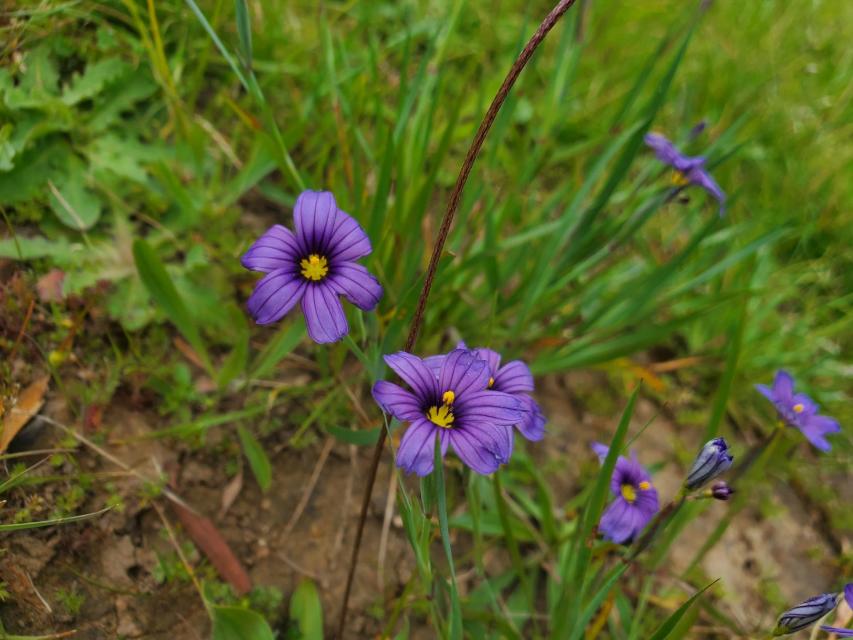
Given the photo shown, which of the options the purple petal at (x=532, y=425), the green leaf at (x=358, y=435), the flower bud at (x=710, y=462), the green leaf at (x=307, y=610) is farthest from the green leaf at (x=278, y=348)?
the flower bud at (x=710, y=462)

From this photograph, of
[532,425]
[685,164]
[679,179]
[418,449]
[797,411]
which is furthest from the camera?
[679,179]

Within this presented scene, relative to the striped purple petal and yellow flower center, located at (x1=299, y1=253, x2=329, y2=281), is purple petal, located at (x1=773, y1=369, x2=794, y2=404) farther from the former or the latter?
yellow flower center, located at (x1=299, y1=253, x2=329, y2=281)

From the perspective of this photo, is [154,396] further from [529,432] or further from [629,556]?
[629,556]

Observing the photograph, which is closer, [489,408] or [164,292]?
[489,408]

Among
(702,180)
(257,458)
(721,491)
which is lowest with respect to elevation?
(721,491)

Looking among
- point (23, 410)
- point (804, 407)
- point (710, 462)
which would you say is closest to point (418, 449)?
point (710, 462)

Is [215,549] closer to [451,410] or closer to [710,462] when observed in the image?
[451,410]

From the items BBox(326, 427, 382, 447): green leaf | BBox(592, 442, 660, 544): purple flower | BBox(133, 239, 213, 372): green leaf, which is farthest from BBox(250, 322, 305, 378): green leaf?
BBox(592, 442, 660, 544): purple flower

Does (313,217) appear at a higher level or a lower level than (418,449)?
higher
